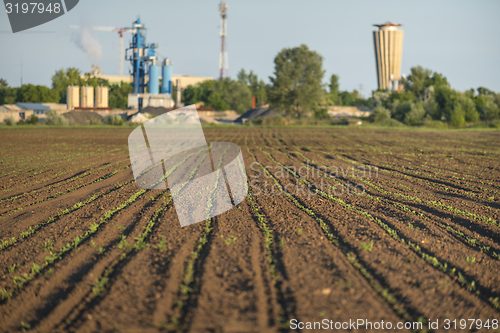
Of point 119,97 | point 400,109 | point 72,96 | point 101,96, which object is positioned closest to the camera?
point 400,109

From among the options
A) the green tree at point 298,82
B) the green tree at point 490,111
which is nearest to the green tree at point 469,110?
the green tree at point 490,111

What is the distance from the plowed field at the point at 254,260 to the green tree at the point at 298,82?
49.2 meters

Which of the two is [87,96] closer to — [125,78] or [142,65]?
[142,65]

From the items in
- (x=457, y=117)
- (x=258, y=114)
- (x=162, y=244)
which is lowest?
(x=162, y=244)

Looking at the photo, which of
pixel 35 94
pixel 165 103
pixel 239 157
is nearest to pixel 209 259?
pixel 239 157

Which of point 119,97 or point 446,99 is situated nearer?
point 446,99

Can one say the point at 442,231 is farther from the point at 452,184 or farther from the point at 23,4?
the point at 23,4

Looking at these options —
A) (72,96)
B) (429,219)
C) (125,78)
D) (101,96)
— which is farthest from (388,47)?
(429,219)

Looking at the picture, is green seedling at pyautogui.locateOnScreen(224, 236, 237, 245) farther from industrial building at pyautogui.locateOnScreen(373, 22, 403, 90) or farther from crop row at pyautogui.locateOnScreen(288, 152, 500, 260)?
industrial building at pyautogui.locateOnScreen(373, 22, 403, 90)

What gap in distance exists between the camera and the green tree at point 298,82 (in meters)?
56.9

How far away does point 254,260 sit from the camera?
4613mm

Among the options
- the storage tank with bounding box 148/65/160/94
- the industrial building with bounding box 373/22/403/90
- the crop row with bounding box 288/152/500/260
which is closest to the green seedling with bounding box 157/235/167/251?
the crop row with bounding box 288/152/500/260

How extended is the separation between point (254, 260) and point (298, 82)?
2183 inches

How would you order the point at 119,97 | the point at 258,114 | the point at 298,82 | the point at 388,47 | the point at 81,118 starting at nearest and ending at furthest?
the point at 81,118 → the point at 298,82 → the point at 258,114 → the point at 119,97 → the point at 388,47
